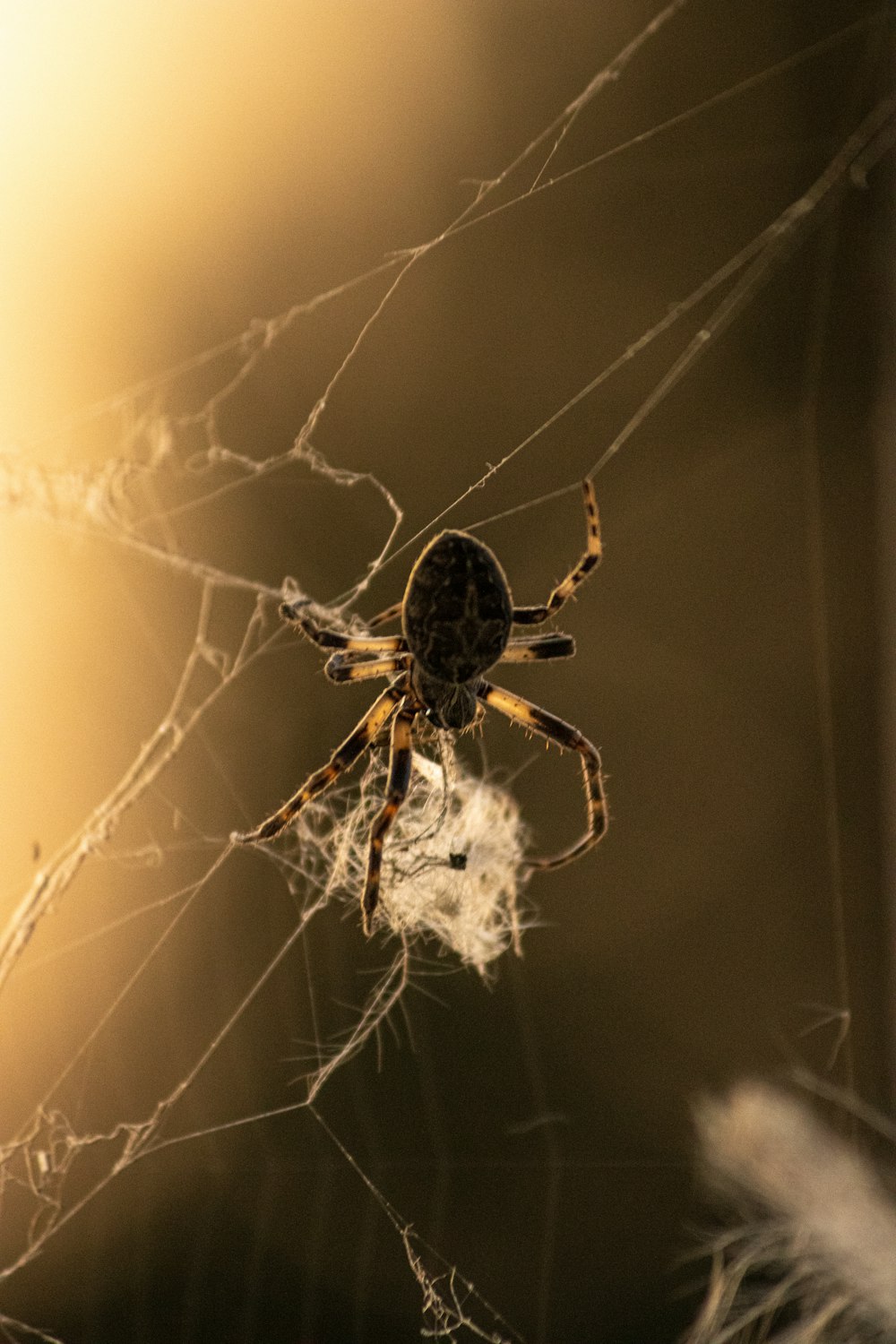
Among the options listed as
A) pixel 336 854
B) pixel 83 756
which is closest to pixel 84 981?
pixel 83 756

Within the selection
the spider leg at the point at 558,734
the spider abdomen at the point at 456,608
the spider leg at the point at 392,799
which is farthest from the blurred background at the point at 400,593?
the spider abdomen at the point at 456,608

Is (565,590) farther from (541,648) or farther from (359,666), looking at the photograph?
(359,666)

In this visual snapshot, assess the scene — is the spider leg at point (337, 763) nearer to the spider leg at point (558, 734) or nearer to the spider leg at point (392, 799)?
the spider leg at point (392, 799)

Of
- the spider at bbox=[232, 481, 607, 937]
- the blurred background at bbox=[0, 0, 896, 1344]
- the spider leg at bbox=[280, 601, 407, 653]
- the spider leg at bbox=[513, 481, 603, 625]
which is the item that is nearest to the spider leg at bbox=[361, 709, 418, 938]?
the spider at bbox=[232, 481, 607, 937]

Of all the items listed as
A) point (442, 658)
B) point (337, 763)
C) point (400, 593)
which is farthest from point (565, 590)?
point (400, 593)

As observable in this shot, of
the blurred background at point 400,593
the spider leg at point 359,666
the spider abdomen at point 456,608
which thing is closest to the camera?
the spider abdomen at point 456,608
